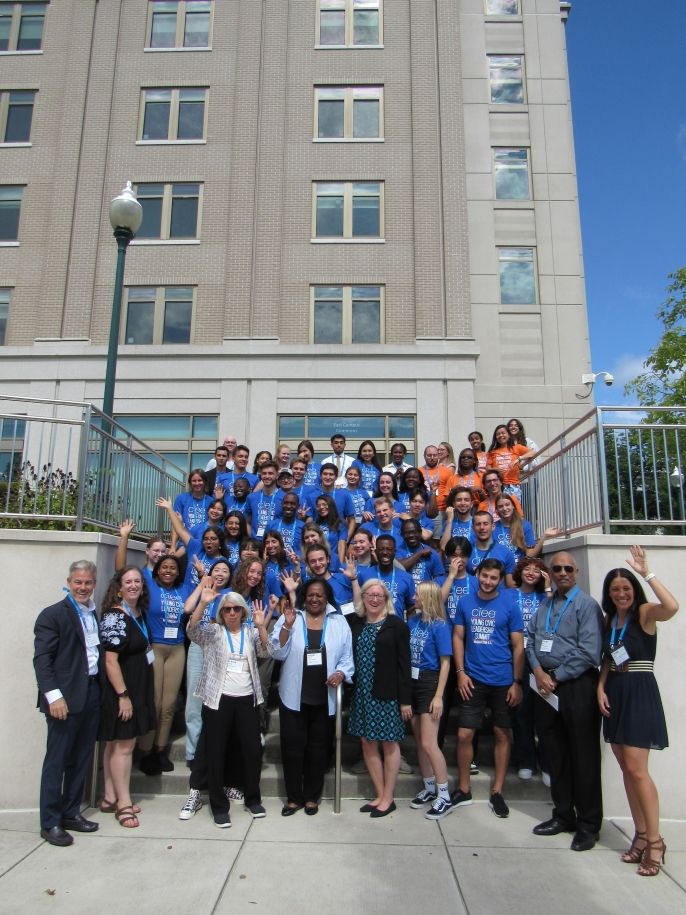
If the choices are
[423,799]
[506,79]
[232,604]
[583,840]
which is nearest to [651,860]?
[583,840]

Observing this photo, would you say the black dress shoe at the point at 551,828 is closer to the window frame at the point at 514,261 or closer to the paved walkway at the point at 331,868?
the paved walkway at the point at 331,868

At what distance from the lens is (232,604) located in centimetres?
579

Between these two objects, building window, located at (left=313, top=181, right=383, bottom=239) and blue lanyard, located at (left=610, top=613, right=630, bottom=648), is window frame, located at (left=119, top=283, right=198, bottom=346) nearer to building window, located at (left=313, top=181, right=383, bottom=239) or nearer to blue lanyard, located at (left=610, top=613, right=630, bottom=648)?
building window, located at (left=313, top=181, right=383, bottom=239)

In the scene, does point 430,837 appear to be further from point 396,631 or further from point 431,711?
point 396,631

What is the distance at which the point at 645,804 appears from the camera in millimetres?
4855

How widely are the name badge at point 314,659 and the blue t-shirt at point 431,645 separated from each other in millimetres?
806

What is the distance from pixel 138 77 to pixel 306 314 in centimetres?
870

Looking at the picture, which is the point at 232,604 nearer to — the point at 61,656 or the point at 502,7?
the point at 61,656

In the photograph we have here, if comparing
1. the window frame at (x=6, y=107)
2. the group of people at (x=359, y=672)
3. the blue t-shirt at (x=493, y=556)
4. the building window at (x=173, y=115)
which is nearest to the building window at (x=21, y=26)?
the window frame at (x=6, y=107)

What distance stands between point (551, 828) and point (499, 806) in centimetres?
48

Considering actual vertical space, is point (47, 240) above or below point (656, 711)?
above

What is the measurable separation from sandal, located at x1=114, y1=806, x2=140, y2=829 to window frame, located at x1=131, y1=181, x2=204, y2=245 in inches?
612

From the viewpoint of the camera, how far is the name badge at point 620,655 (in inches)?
198

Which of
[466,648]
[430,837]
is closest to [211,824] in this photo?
[430,837]
